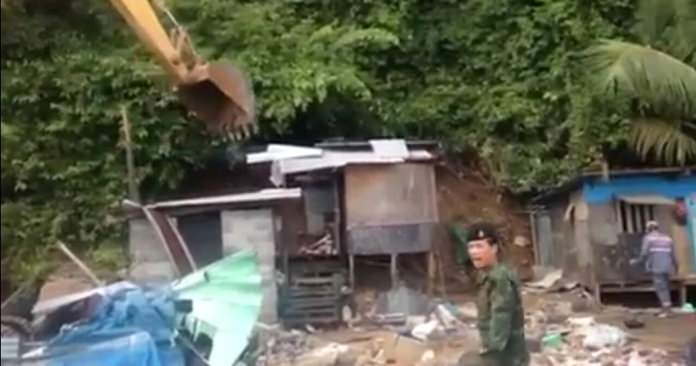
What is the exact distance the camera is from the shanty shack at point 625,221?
11.1 meters

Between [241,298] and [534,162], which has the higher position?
[534,162]

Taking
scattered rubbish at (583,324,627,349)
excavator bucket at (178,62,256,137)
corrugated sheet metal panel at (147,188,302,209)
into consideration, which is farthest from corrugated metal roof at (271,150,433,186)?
excavator bucket at (178,62,256,137)

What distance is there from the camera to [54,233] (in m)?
12.2

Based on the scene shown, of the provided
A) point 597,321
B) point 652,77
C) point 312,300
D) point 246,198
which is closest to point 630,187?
point 652,77

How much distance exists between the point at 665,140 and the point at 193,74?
6.53 m

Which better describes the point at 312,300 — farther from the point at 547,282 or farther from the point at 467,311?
the point at 547,282

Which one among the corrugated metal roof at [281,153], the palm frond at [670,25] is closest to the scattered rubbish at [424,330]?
the corrugated metal roof at [281,153]

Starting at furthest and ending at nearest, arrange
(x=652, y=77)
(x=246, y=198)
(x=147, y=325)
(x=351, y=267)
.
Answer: (x=351, y=267)
(x=246, y=198)
(x=652, y=77)
(x=147, y=325)

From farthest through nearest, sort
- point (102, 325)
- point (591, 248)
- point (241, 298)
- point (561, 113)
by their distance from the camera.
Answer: point (561, 113), point (591, 248), point (241, 298), point (102, 325)

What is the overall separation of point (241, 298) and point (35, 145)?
635 centimetres

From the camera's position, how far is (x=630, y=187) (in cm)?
1141

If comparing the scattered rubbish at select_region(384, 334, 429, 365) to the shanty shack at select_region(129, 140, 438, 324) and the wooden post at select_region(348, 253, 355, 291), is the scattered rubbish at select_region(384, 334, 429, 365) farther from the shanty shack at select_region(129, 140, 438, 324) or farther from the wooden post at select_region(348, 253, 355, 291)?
the wooden post at select_region(348, 253, 355, 291)

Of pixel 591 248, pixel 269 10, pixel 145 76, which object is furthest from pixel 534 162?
pixel 145 76

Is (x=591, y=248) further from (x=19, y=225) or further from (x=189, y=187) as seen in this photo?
(x=19, y=225)
